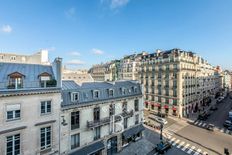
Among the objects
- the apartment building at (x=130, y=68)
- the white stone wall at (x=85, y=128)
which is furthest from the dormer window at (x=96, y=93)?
the apartment building at (x=130, y=68)

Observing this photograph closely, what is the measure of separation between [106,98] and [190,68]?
42.6 m

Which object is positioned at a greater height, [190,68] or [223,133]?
[190,68]

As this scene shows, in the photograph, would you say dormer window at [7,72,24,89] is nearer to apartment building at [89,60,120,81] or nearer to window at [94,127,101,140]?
window at [94,127,101,140]

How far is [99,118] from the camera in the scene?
1000 inches

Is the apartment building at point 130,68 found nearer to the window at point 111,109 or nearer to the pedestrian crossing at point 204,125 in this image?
the pedestrian crossing at point 204,125

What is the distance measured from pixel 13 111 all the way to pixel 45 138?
539cm

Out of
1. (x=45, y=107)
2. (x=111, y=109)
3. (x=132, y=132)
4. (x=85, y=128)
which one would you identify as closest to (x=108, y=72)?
(x=132, y=132)

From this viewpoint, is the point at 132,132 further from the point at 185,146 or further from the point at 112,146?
the point at 185,146

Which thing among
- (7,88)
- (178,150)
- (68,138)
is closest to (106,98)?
(68,138)

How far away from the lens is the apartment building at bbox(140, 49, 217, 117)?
168 feet

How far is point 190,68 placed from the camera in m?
56.4

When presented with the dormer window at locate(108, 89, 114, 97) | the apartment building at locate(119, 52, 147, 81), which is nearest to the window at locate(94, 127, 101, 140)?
the dormer window at locate(108, 89, 114, 97)

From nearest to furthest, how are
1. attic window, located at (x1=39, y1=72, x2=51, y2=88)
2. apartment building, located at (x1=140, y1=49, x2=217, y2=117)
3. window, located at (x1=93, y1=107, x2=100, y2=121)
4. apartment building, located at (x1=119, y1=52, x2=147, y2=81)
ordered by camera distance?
attic window, located at (x1=39, y1=72, x2=51, y2=88)
window, located at (x1=93, y1=107, x2=100, y2=121)
apartment building, located at (x1=140, y1=49, x2=217, y2=117)
apartment building, located at (x1=119, y1=52, x2=147, y2=81)

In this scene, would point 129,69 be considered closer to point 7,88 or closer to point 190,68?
point 190,68
